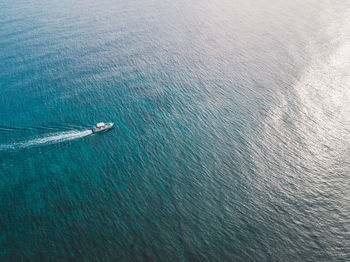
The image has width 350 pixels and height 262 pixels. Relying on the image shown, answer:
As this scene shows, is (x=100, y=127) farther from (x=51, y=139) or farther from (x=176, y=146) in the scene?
(x=176, y=146)

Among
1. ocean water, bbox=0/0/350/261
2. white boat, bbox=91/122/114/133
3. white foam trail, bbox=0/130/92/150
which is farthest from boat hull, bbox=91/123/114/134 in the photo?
ocean water, bbox=0/0/350/261

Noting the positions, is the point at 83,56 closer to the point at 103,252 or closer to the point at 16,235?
the point at 16,235

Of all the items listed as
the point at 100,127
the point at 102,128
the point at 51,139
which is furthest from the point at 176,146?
the point at 51,139

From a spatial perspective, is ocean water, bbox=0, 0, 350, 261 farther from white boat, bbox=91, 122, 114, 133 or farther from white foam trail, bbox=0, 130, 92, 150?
white boat, bbox=91, 122, 114, 133

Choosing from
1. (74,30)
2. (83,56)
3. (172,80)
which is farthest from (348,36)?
(74,30)

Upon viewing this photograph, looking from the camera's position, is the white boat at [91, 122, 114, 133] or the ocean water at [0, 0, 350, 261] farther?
the white boat at [91, 122, 114, 133]

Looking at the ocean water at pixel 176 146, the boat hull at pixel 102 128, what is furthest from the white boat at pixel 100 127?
the ocean water at pixel 176 146

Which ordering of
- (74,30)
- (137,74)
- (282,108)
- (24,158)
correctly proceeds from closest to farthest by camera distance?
(24,158) < (282,108) < (137,74) < (74,30)
